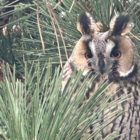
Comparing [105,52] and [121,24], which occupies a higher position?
[121,24]

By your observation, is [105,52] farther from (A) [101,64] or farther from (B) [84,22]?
(B) [84,22]

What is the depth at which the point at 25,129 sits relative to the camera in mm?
694

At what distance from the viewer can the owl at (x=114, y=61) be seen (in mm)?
1327

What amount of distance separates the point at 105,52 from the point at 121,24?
0.15m

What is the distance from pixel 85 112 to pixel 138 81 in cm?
71

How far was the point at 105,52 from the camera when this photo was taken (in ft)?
4.38

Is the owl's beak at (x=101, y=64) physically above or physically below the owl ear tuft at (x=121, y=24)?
below

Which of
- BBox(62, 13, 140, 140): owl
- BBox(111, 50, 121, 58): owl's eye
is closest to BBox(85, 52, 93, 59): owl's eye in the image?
BBox(62, 13, 140, 140): owl

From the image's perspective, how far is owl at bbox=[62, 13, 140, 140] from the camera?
1327 millimetres

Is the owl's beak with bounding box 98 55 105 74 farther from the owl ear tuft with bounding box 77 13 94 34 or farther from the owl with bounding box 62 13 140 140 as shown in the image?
the owl ear tuft with bounding box 77 13 94 34

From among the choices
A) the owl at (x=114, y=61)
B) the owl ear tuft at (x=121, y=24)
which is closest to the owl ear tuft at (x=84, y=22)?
the owl at (x=114, y=61)

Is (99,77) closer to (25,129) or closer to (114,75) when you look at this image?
(114,75)

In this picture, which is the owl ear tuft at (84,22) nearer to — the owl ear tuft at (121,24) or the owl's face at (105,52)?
the owl's face at (105,52)

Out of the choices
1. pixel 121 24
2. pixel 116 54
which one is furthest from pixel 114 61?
pixel 121 24
